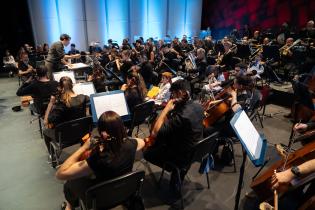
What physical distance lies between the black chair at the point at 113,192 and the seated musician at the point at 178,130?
2.22 ft

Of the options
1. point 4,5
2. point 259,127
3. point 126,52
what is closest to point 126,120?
point 259,127

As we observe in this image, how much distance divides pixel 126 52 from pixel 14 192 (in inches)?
177

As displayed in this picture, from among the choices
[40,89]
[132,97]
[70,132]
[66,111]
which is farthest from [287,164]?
[40,89]

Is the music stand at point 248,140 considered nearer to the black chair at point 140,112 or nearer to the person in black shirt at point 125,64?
the black chair at point 140,112

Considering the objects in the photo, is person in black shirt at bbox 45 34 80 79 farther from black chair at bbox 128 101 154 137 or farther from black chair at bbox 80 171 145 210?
black chair at bbox 80 171 145 210

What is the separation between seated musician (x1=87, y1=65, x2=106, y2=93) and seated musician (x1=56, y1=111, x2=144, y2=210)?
150 inches

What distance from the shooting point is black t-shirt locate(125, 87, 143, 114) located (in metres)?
4.04

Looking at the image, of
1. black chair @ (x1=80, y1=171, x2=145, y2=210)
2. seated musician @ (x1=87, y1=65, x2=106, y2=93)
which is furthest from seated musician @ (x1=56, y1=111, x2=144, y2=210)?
seated musician @ (x1=87, y1=65, x2=106, y2=93)

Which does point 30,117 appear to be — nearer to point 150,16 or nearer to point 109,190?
point 109,190

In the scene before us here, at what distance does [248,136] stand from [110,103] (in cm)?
194

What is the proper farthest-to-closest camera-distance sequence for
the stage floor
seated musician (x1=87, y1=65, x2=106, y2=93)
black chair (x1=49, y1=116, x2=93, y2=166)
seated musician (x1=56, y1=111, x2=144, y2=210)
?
seated musician (x1=87, y1=65, x2=106, y2=93), black chair (x1=49, y1=116, x2=93, y2=166), the stage floor, seated musician (x1=56, y1=111, x2=144, y2=210)

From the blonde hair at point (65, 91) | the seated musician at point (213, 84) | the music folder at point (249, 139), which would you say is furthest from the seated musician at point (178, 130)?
the seated musician at point (213, 84)

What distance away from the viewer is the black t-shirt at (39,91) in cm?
422

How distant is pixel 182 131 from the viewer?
2670 millimetres
